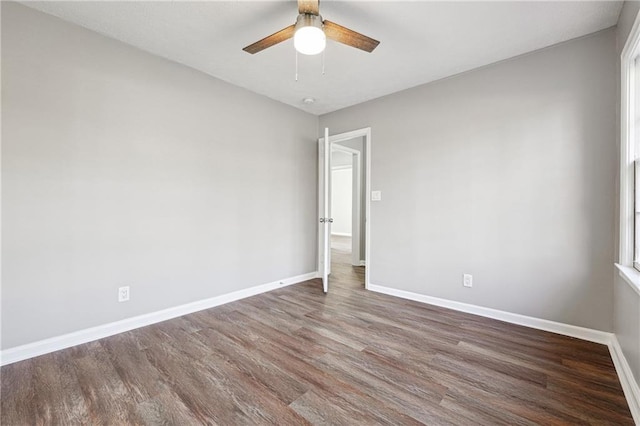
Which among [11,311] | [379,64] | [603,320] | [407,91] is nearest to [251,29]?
[379,64]

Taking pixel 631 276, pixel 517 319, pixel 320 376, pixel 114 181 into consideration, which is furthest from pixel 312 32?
pixel 517 319

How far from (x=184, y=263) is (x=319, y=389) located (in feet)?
6.27

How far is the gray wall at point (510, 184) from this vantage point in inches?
87.7

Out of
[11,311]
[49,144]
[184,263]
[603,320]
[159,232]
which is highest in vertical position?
[49,144]

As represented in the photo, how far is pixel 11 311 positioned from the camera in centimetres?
192

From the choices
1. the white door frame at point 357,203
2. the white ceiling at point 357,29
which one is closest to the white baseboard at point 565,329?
the white door frame at point 357,203

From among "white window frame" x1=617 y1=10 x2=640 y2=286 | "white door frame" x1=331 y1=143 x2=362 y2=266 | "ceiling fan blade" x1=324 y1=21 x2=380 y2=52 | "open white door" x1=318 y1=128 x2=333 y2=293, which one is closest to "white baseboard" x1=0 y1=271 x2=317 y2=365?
"open white door" x1=318 y1=128 x2=333 y2=293

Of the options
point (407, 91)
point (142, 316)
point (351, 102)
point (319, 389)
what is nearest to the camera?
point (319, 389)

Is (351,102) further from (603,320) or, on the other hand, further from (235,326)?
(603,320)

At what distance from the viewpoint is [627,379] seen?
164 centimetres

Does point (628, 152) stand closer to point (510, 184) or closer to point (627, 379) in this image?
point (510, 184)

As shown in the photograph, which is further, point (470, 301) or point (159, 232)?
point (470, 301)

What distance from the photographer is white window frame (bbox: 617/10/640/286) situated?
1.86m

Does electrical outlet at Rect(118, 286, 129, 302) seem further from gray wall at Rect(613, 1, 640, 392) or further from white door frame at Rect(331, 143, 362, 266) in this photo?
white door frame at Rect(331, 143, 362, 266)
